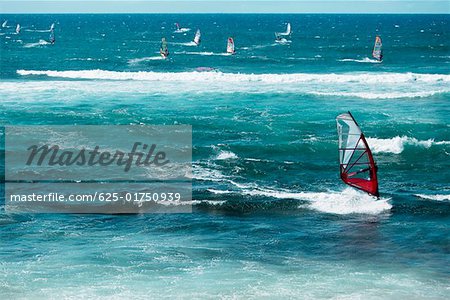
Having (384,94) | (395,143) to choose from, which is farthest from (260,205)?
(384,94)

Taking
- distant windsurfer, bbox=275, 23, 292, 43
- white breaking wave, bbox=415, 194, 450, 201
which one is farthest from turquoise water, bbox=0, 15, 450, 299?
distant windsurfer, bbox=275, 23, 292, 43

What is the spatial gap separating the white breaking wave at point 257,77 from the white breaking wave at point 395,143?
2328cm

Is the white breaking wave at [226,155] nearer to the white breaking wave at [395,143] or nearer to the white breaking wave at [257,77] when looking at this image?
the white breaking wave at [395,143]

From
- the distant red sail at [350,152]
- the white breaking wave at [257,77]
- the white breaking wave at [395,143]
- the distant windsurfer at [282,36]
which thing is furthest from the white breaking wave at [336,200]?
the distant windsurfer at [282,36]

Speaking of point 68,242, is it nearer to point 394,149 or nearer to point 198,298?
point 198,298

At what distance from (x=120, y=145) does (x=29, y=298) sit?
64.3ft

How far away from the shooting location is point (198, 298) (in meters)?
18.0

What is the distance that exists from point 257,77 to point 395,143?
97.1ft

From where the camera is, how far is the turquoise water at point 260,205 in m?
19.4

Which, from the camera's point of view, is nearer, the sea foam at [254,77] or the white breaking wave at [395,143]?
the white breaking wave at [395,143]

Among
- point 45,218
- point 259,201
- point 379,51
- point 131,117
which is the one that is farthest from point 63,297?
point 379,51

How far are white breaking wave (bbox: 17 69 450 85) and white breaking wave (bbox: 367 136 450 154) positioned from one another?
23.3m

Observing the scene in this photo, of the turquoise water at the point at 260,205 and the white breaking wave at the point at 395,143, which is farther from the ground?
the white breaking wave at the point at 395,143

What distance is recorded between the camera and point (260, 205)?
26781 mm
